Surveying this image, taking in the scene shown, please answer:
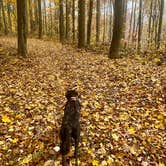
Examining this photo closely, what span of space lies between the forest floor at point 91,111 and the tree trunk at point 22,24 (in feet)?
3.94

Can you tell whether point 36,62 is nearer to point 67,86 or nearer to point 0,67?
point 0,67

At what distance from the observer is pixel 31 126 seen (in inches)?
229

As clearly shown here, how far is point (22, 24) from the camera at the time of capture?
1175cm

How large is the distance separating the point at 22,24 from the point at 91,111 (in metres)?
6.94

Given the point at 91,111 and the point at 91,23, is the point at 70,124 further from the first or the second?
the point at 91,23

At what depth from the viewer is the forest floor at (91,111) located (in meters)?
5.00

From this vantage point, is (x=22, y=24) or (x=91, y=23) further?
(x=91, y=23)

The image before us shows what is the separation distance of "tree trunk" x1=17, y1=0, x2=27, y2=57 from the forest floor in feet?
3.94

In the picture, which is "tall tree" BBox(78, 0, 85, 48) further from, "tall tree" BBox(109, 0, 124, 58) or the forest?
"tall tree" BBox(109, 0, 124, 58)

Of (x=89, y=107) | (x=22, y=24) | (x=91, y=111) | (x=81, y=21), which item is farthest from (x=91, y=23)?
(x=91, y=111)

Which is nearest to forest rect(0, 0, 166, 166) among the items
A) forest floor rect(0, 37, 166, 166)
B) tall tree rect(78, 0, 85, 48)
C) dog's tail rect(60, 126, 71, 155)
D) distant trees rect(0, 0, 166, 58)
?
forest floor rect(0, 37, 166, 166)

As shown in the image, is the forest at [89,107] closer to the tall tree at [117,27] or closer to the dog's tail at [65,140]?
the tall tree at [117,27]

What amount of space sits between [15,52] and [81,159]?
9.45m

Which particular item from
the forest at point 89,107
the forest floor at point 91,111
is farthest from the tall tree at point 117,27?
the forest floor at point 91,111
